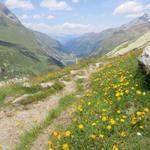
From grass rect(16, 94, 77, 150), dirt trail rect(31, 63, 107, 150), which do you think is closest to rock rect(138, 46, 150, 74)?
dirt trail rect(31, 63, 107, 150)

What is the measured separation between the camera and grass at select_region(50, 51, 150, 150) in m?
8.77

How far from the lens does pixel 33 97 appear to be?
55.0 ft

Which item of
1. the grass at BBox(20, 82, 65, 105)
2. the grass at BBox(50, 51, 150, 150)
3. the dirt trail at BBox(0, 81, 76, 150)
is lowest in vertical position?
the dirt trail at BBox(0, 81, 76, 150)

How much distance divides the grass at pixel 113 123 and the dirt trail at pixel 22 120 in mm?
1879

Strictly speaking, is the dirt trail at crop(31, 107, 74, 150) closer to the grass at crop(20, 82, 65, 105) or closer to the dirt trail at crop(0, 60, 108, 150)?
the dirt trail at crop(0, 60, 108, 150)

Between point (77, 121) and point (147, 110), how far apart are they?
2.50m

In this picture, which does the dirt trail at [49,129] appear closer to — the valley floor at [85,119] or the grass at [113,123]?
the valley floor at [85,119]

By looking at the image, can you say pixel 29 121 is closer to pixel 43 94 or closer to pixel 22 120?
pixel 22 120

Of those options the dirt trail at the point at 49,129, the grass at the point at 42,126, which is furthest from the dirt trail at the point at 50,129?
the grass at the point at 42,126

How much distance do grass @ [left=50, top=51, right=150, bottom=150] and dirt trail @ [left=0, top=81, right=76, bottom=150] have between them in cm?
188

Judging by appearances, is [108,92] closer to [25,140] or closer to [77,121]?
[77,121]

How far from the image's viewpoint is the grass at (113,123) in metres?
8.77

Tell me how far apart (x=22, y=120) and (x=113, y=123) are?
5772 millimetres

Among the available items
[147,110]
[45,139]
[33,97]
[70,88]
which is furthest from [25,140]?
[70,88]
